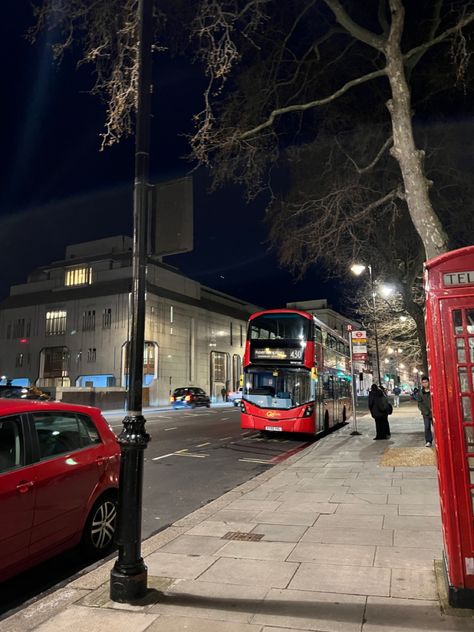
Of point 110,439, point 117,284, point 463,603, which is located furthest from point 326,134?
point 117,284

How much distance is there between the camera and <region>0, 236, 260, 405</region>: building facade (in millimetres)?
52594

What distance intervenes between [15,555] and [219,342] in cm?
6310

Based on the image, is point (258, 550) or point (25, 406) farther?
point (258, 550)

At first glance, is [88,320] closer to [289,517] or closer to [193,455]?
[193,455]

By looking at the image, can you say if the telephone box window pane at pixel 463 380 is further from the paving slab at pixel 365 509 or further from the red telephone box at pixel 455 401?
the paving slab at pixel 365 509

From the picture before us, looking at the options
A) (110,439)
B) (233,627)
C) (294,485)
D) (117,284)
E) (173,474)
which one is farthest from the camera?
(117,284)

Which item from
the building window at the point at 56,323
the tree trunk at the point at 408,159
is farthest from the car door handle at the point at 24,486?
the building window at the point at 56,323

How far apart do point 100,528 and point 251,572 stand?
1.94 meters

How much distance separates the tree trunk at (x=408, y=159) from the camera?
932 cm

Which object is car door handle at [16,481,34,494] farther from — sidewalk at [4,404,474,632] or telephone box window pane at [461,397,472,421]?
telephone box window pane at [461,397,472,421]

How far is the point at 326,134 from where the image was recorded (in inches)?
593

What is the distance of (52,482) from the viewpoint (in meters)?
4.72

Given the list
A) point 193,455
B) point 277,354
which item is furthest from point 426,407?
point 193,455

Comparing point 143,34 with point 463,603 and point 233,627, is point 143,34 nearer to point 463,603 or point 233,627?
point 233,627
